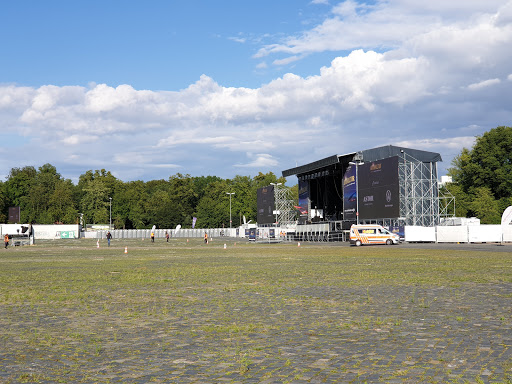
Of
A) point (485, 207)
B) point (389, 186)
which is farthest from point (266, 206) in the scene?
point (389, 186)

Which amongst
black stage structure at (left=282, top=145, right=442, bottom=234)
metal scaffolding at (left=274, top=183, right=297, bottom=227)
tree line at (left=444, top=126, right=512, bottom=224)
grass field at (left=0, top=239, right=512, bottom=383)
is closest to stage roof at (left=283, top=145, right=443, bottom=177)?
black stage structure at (left=282, top=145, right=442, bottom=234)

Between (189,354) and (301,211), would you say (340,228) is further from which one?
(189,354)

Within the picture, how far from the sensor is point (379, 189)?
199 feet

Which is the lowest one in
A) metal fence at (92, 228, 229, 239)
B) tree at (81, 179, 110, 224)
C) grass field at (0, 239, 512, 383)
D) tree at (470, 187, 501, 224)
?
grass field at (0, 239, 512, 383)

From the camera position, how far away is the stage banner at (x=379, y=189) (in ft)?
192

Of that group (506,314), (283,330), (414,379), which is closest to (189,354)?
(283,330)

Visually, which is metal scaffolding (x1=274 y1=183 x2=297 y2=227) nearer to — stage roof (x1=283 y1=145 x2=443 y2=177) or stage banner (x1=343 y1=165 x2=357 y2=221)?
stage roof (x1=283 y1=145 x2=443 y2=177)

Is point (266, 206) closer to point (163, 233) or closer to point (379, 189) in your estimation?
point (163, 233)

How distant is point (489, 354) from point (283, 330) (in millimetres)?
2951

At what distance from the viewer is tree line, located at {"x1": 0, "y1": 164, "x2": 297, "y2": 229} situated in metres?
144

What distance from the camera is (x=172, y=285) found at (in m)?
15.8

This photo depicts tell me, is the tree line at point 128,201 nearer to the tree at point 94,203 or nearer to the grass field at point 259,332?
the tree at point 94,203

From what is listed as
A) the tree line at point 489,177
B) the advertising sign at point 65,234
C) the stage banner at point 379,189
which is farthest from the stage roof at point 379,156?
the advertising sign at point 65,234

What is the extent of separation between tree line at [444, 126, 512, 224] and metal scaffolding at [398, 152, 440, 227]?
82.4 ft
